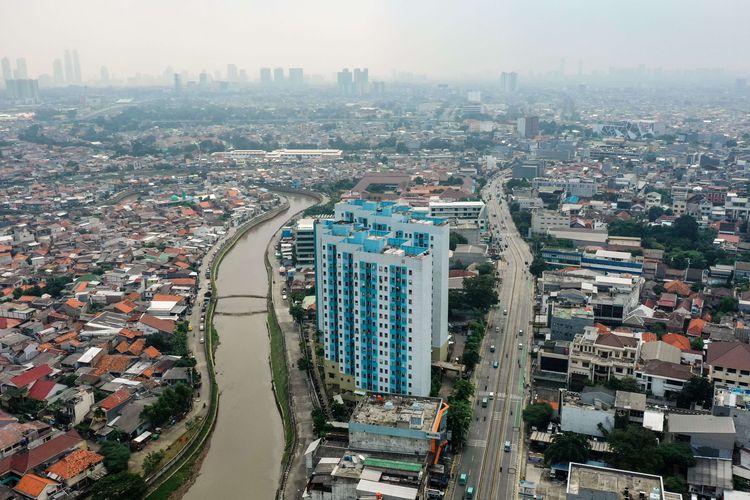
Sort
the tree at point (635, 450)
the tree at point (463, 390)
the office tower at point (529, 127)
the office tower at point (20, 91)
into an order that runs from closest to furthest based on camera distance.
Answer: the tree at point (635, 450)
the tree at point (463, 390)
the office tower at point (529, 127)
the office tower at point (20, 91)

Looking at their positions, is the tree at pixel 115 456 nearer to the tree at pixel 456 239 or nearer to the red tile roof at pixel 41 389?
the red tile roof at pixel 41 389

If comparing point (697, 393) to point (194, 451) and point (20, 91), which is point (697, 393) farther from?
point (20, 91)

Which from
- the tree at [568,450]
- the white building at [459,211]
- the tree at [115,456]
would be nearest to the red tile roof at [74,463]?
the tree at [115,456]

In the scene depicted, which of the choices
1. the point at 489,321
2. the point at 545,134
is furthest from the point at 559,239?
the point at 545,134

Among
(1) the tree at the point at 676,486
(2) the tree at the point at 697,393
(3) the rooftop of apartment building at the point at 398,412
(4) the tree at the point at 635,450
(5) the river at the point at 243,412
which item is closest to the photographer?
(1) the tree at the point at 676,486

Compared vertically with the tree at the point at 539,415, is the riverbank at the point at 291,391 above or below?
below
